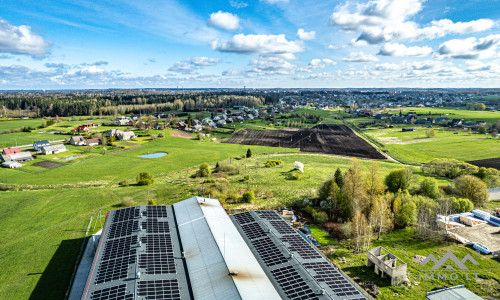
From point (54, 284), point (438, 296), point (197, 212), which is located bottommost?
point (54, 284)

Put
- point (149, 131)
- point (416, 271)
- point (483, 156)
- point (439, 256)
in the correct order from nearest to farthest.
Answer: point (416, 271), point (439, 256), point (483, 156), point (149, 131)

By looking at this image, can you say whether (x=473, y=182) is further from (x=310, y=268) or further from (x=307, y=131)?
(x=307, y=131)

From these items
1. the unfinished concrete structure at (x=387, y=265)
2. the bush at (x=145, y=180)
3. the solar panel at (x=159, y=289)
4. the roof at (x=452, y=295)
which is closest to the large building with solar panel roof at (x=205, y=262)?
the solar panel at (x=159, y=289)

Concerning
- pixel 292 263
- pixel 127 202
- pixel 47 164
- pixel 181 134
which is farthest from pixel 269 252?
pixel 181 134

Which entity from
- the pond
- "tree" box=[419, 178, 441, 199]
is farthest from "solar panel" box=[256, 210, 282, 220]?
the pond

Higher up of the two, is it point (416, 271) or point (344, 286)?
point (344, 286)

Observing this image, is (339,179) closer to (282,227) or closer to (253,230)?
(282,227)

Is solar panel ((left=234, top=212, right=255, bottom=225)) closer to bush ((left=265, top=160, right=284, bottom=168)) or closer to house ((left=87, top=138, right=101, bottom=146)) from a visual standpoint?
bush ((left=265, top=160, right=284, bottom=168))

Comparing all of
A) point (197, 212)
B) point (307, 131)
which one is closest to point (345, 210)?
point (197, 212)
